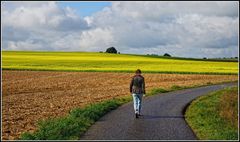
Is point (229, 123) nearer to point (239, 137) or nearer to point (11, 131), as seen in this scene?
point (239, 137)

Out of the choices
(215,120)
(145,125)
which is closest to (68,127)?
(145,125)

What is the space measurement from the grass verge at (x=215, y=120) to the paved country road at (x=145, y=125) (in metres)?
0.37

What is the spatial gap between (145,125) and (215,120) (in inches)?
116

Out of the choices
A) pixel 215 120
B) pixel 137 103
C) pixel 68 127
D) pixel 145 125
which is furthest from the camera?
pixel 137 103

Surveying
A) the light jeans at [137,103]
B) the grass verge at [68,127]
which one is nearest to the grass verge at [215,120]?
the light jeans at [137,103]

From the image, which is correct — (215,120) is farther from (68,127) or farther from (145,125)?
(68,127)

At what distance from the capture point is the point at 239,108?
18766mm

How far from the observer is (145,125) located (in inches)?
693

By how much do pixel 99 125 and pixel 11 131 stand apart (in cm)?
320

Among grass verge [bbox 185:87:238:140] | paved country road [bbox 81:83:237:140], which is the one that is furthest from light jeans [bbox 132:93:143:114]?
grass verge [bbox 185:87:238:140]

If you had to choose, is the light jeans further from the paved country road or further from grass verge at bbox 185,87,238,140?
grass verge at bbox 185,87,238,140

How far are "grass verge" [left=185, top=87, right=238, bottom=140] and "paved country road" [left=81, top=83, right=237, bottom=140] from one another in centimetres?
37

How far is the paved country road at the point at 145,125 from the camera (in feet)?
48.9

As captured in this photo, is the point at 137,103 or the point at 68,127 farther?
the point at 137,103
